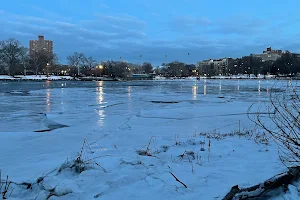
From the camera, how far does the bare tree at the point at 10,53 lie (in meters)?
101

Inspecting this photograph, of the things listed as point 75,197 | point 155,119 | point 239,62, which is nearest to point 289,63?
point 239,62

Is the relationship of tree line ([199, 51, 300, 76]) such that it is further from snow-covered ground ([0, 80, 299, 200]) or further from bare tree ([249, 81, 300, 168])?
snow-covered ground ([0, 80, 299, 200])

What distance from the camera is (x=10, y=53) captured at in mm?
101500

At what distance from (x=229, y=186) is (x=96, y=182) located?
1.84m

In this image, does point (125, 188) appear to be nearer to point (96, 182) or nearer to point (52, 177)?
point (96, 182)

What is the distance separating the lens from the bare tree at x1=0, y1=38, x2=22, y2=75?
101 m

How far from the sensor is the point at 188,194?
12.6ft

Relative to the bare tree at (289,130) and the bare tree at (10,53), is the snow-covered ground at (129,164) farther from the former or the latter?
the bare tree at (10,53)

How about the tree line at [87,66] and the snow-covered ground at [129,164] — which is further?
the tree line at [87,66]

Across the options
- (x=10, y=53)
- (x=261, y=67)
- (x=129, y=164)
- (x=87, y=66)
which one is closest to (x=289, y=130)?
(x=129, y=164)

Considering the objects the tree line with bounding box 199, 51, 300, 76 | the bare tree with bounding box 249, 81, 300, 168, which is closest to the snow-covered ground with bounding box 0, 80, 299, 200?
the bare tree with bounding box 249, 81, 300, 168

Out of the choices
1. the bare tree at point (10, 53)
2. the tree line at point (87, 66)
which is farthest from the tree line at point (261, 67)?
the bare tree at point (10, 53)

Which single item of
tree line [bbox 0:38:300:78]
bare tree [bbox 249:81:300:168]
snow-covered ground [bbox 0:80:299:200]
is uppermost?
tree line [bbox 0:38:300:78]

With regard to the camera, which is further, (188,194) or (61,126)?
(61,126)
